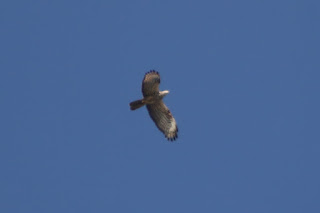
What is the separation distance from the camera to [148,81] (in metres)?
26.9

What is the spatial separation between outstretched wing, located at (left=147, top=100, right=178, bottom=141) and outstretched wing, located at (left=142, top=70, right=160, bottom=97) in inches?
24.9

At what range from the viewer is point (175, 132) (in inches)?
1101

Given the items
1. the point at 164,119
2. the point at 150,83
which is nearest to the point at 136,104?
the point at 150,83

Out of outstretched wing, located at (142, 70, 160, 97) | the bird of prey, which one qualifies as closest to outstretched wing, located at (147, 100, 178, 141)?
Answer: the bird of prey

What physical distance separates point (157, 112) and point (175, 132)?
1.00m

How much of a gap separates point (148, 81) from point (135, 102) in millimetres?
841

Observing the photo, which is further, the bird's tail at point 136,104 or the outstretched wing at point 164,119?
the outstretched wing at point 164,119

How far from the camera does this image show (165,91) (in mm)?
27250

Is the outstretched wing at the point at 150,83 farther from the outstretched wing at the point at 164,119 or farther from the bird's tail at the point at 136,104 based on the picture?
the outstretched wing at the point at 164,119

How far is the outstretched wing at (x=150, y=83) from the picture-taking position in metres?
26.8

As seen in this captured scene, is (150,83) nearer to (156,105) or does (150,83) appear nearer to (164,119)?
(156,105)

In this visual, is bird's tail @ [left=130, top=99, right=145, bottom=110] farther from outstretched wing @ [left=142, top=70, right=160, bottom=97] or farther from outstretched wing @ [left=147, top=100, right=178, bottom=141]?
outstretched wing @ [left=147, top=100, right=178, bottom=141]

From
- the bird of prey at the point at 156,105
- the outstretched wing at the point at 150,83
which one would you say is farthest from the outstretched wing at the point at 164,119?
the outstretched wing at the point at 150,83

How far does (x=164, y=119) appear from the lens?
91.1 feet
